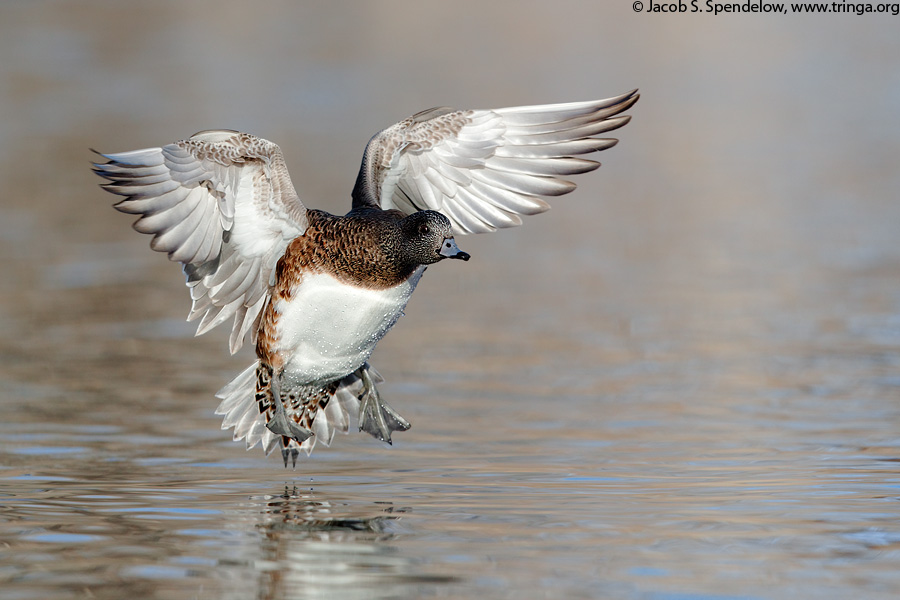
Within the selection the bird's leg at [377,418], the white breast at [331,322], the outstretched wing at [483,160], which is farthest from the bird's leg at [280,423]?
the outstretched wing at [483,160]

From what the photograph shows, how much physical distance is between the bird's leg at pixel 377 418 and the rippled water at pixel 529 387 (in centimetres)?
11

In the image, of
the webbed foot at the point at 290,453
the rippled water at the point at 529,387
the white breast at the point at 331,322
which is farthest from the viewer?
the webbed foot at the point at 290,453

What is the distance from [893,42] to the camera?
2386cm

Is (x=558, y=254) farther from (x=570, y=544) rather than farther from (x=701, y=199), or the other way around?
(x=570, y=544)

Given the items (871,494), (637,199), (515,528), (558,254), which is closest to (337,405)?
(515,528)

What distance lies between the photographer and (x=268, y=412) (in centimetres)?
645

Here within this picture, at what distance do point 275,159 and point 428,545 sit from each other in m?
2.00

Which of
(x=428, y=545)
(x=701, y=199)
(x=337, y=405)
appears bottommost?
(x=428, y=545)

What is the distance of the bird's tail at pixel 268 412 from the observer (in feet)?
21.1

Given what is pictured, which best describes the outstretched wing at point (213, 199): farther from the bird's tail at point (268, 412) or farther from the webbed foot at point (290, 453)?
the webbed foot at point (290, 453)

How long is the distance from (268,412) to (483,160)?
59.4 inches

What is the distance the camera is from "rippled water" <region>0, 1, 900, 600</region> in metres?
4.63

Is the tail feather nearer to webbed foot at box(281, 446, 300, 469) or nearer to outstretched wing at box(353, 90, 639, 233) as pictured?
webbed foot at box(281, 446, 300, 469)

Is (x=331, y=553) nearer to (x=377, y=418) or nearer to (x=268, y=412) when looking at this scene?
(x=377, y=418)
